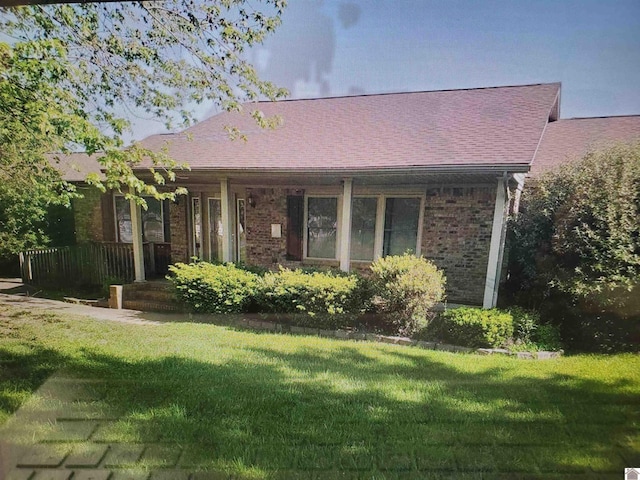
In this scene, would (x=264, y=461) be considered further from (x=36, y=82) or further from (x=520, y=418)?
(x=36, y=82)

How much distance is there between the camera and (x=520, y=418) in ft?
4.40

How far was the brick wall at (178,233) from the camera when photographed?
4707 millimetres

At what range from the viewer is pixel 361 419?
5.16 ft

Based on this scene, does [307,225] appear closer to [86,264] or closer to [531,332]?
[86,264]

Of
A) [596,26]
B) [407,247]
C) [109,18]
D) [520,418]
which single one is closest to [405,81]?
[596,26]

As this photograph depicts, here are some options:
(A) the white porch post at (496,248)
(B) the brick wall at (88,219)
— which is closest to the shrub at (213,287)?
(B) the brick wall at (88,219)

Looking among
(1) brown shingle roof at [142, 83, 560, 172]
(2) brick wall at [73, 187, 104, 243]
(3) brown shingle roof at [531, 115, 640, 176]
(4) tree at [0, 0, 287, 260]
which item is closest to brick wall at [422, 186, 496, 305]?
(3) brown shingle roof at [531, 115, 640, 176]

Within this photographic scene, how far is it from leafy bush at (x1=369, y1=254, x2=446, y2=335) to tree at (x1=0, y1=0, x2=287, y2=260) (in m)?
2.90

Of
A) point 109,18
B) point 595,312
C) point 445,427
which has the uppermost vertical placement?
point 109,18

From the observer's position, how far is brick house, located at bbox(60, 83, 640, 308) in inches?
139

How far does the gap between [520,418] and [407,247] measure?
13.5ft

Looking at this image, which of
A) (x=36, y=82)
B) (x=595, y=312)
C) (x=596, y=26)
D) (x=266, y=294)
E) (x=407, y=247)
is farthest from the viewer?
(x=407, y=247)

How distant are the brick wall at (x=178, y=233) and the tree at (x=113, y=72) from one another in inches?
102

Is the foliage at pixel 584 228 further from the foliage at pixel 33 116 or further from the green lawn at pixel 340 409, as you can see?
the foliage at pixel 33 116
